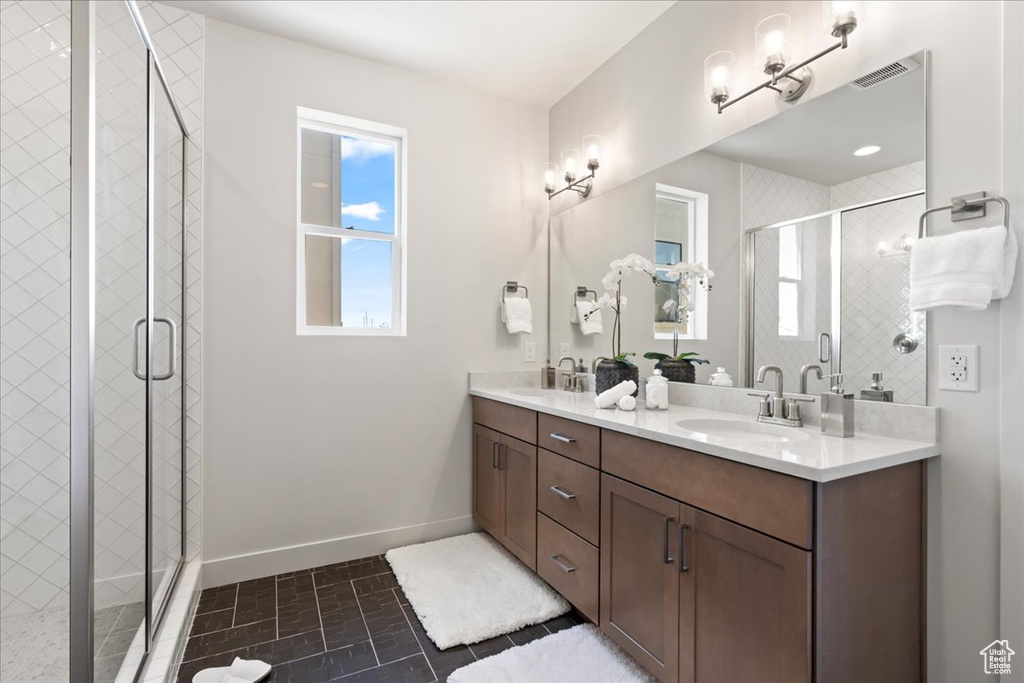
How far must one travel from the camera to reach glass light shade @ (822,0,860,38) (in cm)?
141

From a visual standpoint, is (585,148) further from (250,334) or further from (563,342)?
(250,334)

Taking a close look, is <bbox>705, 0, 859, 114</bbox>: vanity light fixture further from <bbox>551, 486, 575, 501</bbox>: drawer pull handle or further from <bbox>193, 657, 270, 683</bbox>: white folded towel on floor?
<bbox>193, 657, 270, 683</bbox>: white folded towel on floor

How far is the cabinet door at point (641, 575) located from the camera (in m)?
1.39

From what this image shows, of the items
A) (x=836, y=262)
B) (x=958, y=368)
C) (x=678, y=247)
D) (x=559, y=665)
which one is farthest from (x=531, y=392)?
(x=958, y=368)

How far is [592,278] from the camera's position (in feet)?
8.71

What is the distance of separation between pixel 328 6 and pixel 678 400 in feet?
7.65

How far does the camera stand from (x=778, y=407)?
1.63m

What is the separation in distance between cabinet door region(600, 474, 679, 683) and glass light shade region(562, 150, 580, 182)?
1.79m

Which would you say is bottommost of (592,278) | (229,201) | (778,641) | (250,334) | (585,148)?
(778,641)

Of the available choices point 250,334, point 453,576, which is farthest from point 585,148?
point 453,576

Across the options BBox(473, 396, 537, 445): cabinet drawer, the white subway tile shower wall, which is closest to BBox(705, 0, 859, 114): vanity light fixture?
BBox(473, 396, 537, 445): cabinet drawer

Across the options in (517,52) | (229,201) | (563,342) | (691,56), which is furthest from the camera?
(563,342)

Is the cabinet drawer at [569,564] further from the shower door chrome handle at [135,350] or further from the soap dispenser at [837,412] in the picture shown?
the shower door chrome handle at [135,350]

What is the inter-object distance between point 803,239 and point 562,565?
1496 millimetres
